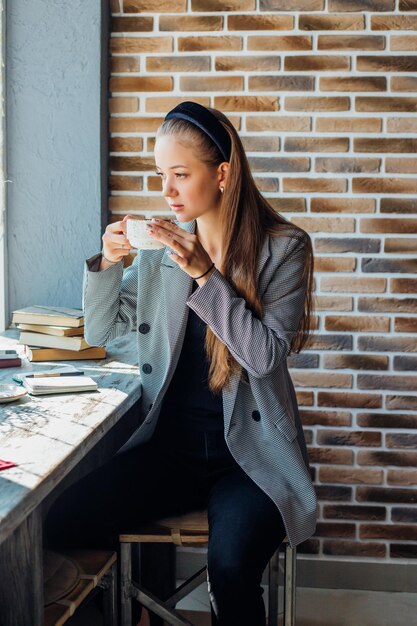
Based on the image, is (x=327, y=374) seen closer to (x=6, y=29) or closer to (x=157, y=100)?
(x=157, y=100)

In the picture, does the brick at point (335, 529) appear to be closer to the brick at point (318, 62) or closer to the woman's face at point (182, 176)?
the woman's face at point (182, 176)

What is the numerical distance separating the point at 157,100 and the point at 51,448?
5.32 ft

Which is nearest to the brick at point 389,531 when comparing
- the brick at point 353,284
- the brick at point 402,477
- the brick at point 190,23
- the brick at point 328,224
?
the brick at point 402,477

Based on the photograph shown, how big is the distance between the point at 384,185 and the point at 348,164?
0.15 m

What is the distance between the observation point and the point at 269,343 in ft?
6.35

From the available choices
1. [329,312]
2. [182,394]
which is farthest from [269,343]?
[329,312]

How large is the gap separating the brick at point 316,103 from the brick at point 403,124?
161 millimetres

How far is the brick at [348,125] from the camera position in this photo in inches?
110

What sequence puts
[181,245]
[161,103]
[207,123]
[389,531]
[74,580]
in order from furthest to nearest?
[389,531], [161,103], [207,123], [181,245], [74,580]

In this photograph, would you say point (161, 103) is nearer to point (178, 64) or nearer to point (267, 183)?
point (178, 64)

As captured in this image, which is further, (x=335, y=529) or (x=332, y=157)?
(x=335, y=529)

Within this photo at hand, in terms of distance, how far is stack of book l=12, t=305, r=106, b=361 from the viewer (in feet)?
7.88

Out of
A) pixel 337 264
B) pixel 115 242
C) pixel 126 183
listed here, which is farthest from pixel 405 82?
pixel 115 242

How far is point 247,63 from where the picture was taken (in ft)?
9.18
